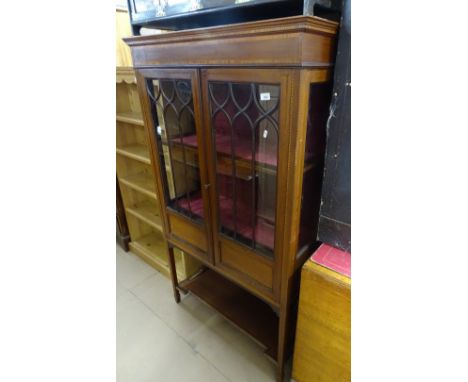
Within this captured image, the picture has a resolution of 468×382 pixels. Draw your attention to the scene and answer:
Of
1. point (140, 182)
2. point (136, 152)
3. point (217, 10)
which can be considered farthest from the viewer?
point (140, 182)

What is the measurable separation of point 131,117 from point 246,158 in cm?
113

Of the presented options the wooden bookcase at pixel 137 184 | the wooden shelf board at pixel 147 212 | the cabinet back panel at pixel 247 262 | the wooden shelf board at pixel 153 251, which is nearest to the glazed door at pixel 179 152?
the cabinet back panel at pixel 247 262

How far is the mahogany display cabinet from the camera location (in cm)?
81

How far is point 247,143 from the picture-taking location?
3.47 feet

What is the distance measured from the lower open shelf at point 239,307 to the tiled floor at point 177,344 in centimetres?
16

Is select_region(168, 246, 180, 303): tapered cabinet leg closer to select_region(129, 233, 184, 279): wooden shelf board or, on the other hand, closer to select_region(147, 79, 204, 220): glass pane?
select_region(129, 233, 184, 279): wooden shelf board

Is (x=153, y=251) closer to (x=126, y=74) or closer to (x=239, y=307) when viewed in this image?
(x=239, y=307)

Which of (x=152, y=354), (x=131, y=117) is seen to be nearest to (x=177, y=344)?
(x=152, y=354)

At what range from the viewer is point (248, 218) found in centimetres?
121
